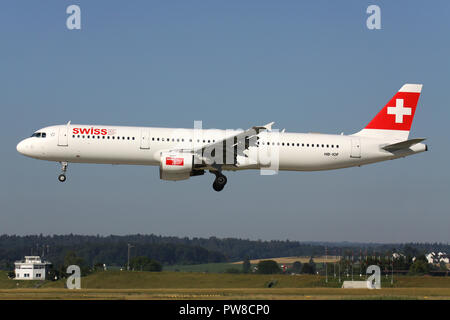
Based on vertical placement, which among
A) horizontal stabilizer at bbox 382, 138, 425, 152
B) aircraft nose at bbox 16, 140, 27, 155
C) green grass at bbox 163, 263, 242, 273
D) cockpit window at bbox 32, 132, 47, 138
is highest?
cockpit window at bbox 32, 132, 47, 138

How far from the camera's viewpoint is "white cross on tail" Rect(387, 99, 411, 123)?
181 feet

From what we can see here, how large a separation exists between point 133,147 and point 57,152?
18.3 ft

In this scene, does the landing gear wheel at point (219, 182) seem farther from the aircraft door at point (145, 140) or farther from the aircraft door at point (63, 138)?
the aircraft door at point (63, 138)

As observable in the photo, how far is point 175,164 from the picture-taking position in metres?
46.8

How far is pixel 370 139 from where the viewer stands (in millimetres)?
52969

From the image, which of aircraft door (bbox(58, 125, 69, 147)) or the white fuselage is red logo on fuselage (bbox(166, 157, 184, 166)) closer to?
the white fuselage

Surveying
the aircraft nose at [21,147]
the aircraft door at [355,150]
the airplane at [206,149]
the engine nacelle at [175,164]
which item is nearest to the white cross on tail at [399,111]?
the airplane at [206,149]

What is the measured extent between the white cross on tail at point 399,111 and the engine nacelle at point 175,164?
18692 millimetres

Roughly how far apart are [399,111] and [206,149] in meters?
18.3

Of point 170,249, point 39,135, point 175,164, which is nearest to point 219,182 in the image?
point 175,164

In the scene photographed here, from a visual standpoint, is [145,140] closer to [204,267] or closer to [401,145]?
[401,145]

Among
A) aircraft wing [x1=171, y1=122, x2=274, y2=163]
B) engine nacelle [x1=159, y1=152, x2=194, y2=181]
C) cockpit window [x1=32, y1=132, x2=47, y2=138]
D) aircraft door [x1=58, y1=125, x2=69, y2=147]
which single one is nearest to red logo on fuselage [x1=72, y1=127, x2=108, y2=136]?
aircraft door [x1=58, y1=125, x2=69, y2=147]
